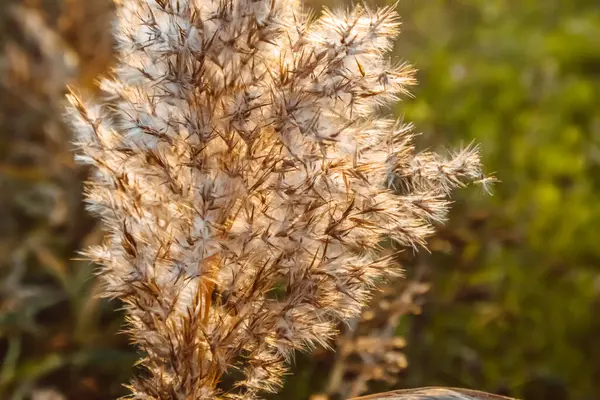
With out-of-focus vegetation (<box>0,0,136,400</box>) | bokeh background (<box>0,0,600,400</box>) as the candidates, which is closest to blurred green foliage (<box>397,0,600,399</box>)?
bokeh background (<box>0,0,600,400</box>)

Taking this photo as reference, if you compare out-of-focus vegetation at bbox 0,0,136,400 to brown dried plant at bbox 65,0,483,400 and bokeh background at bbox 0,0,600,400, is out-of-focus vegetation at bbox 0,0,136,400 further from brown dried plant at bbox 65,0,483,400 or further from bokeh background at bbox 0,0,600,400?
brown dried plant at bbox 65,0,483,400

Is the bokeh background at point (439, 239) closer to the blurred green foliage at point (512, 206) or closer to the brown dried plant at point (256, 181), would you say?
the blurred green foliage at point (512, 206)

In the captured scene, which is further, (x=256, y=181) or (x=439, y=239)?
(x=439, y=239)

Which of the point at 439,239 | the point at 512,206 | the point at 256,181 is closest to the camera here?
the point at 256,181

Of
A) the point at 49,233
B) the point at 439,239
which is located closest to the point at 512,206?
the point at 439,239

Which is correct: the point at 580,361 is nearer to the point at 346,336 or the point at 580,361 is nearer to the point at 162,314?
the point at 346,336

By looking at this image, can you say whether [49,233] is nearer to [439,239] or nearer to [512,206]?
[439,239]

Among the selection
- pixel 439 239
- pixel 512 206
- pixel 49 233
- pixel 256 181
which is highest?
pixel 512 206

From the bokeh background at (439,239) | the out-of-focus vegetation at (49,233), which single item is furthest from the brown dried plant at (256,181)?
the out-of-focus vegetation at (49,233)
